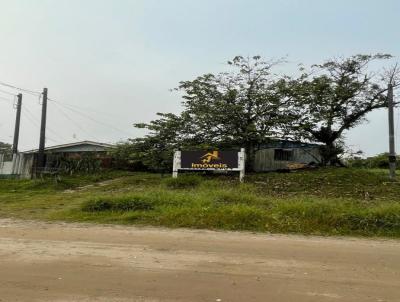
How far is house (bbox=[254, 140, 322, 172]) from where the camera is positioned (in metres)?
28.1

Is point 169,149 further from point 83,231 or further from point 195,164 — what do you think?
point 83,231

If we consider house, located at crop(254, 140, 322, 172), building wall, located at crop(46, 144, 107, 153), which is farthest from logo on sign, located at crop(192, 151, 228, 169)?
building wall, located at crop(46, 144, 107, 153)

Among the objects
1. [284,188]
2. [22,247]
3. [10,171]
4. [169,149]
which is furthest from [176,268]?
[10,171]

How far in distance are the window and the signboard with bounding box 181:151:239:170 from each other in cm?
1012

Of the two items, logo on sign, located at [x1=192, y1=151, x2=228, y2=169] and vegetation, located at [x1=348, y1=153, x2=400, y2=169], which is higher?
vegetation, located at [x1=348, y1=153, x2=400, y2=169]

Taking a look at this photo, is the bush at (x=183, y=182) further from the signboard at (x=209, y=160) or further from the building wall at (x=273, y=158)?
the building wall at (x=273, y=158)

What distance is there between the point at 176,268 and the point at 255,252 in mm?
1773

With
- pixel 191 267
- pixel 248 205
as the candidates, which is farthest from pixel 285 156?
pixel 191 267

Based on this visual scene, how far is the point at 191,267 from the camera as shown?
6953 millimetres

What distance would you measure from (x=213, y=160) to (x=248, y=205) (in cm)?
747

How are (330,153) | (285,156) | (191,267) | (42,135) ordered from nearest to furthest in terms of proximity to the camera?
(191,267), (330,153), (42,135), (285,156)

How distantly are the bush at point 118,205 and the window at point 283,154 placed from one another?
1772 cm

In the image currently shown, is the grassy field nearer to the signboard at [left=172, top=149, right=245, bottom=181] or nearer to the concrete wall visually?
the signboard at [left=172, top=149, right=245, bottom=181]

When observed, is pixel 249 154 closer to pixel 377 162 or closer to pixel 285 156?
pixel 285 156
